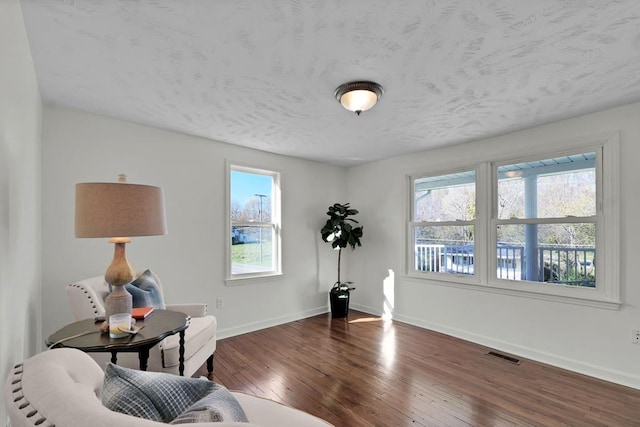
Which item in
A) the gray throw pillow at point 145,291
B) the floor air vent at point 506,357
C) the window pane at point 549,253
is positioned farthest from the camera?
the floor air vent at point 506,357

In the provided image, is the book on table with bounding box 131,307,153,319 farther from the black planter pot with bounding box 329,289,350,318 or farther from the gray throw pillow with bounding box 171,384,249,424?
the black planter pot with bounding box 329,289,350,318

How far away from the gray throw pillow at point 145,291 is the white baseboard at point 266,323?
133 cm

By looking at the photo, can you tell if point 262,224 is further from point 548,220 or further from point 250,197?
point 548,220

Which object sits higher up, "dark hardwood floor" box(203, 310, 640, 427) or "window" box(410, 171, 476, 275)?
"window" box(410, 171, 476, 275)

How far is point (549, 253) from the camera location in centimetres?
313

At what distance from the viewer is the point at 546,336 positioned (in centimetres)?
304

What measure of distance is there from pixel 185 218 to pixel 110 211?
1.85m

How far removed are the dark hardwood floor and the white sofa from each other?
1672 millimetres

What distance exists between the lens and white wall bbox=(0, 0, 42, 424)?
4.20 feet

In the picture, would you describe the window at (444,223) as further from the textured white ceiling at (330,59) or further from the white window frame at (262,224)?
the white window frame at (262,224)

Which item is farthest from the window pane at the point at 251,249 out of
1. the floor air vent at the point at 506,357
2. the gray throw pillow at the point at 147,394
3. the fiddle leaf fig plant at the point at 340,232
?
the gray throw pillow at the point at 147,394

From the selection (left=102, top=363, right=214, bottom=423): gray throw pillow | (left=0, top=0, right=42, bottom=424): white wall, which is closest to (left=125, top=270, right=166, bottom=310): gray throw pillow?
(left=0, top=0, right=42, bottom=424): white wall

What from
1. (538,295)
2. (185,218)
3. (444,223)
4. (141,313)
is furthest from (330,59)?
(538,295)

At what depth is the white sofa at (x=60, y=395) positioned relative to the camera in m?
0.66
